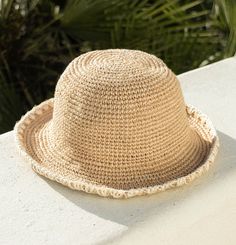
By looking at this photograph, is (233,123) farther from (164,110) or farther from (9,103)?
(9,103)

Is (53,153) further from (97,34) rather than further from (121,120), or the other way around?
(97,34)

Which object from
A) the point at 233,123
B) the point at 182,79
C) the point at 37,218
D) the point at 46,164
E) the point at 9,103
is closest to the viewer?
the point at 37,218

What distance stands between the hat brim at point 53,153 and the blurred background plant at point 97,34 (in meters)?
0.46

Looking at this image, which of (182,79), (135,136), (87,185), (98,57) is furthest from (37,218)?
(182,79)

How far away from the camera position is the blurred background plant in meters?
1.99

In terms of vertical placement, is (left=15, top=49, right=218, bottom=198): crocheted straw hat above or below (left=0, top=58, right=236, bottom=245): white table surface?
above

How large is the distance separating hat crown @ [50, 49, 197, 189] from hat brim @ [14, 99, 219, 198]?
0.03 meters

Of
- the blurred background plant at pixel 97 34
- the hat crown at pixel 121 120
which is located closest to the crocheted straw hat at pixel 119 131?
the hat crown at pixel 121 120

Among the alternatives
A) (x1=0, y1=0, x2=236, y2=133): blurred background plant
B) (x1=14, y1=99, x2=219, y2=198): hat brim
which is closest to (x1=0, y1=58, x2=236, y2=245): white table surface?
(x1=14, y1=99, x2=219, y2=198): hat brim

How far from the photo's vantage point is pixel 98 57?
135 centimetres

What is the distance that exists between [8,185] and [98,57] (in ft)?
1.10

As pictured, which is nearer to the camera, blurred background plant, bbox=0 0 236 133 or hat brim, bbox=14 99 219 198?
hat brim, bbox=14 99 219 198

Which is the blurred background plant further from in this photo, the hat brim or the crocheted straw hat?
the crocheted straw hat

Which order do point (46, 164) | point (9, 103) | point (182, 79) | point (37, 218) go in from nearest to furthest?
point (37, 218)
point (46, 164)
point (182, 79)
point (9, 103)
